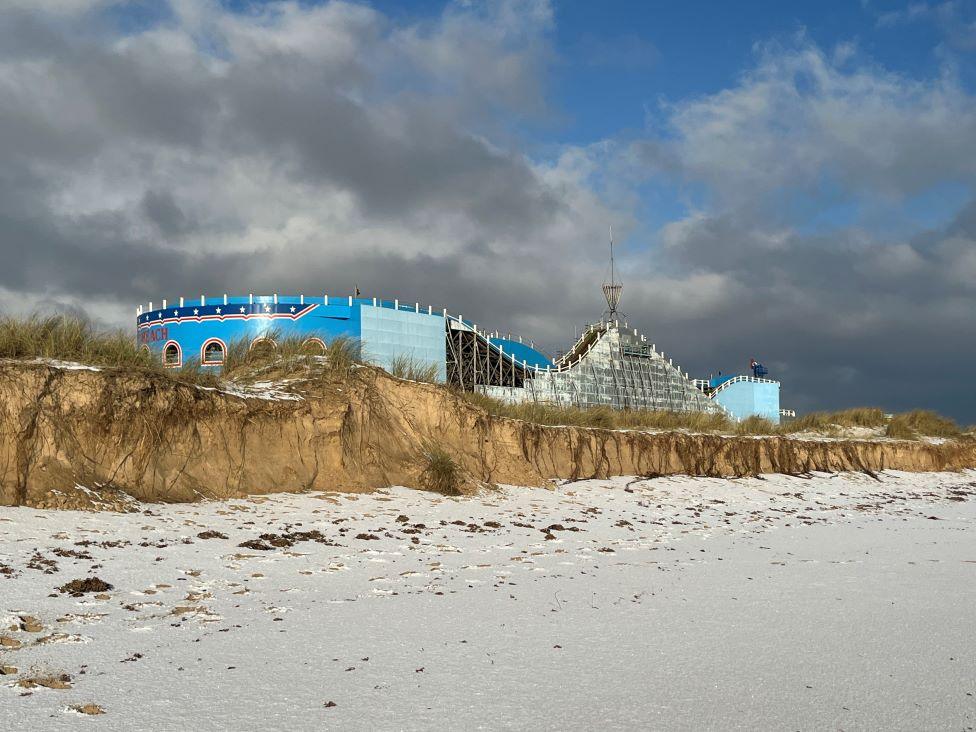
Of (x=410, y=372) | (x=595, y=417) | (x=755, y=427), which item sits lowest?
(x=755, y=427)

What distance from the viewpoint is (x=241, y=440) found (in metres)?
11.4

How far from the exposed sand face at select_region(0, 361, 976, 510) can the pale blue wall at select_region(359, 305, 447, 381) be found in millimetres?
24970

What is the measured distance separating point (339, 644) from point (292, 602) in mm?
1292

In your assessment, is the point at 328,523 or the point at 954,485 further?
the point at 954,485

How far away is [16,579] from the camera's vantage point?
5.67m

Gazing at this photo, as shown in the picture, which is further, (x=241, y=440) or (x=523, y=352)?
(x=523, y=352)

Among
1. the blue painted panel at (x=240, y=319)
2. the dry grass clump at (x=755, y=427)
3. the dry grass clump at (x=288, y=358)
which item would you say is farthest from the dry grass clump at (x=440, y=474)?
the blue painted panel at (x=240, y=319)

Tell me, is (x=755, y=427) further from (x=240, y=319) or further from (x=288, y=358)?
(x=240, y=319)

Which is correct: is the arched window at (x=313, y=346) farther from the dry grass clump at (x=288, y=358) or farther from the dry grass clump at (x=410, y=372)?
the dry grass clump at (x=410, y=372)

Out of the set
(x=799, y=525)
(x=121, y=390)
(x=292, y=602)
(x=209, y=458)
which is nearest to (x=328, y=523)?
(x=209, y=458)

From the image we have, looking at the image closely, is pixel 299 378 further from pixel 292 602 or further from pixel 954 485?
pixel 954 485

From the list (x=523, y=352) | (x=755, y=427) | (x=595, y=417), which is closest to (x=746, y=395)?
(x=523, y=352)

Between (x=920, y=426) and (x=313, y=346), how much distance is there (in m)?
27.3

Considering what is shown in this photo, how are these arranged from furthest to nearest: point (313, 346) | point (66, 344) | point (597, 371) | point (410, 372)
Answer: point (597, 371), point (410, 372), point (313, 346), point (66, 344)
